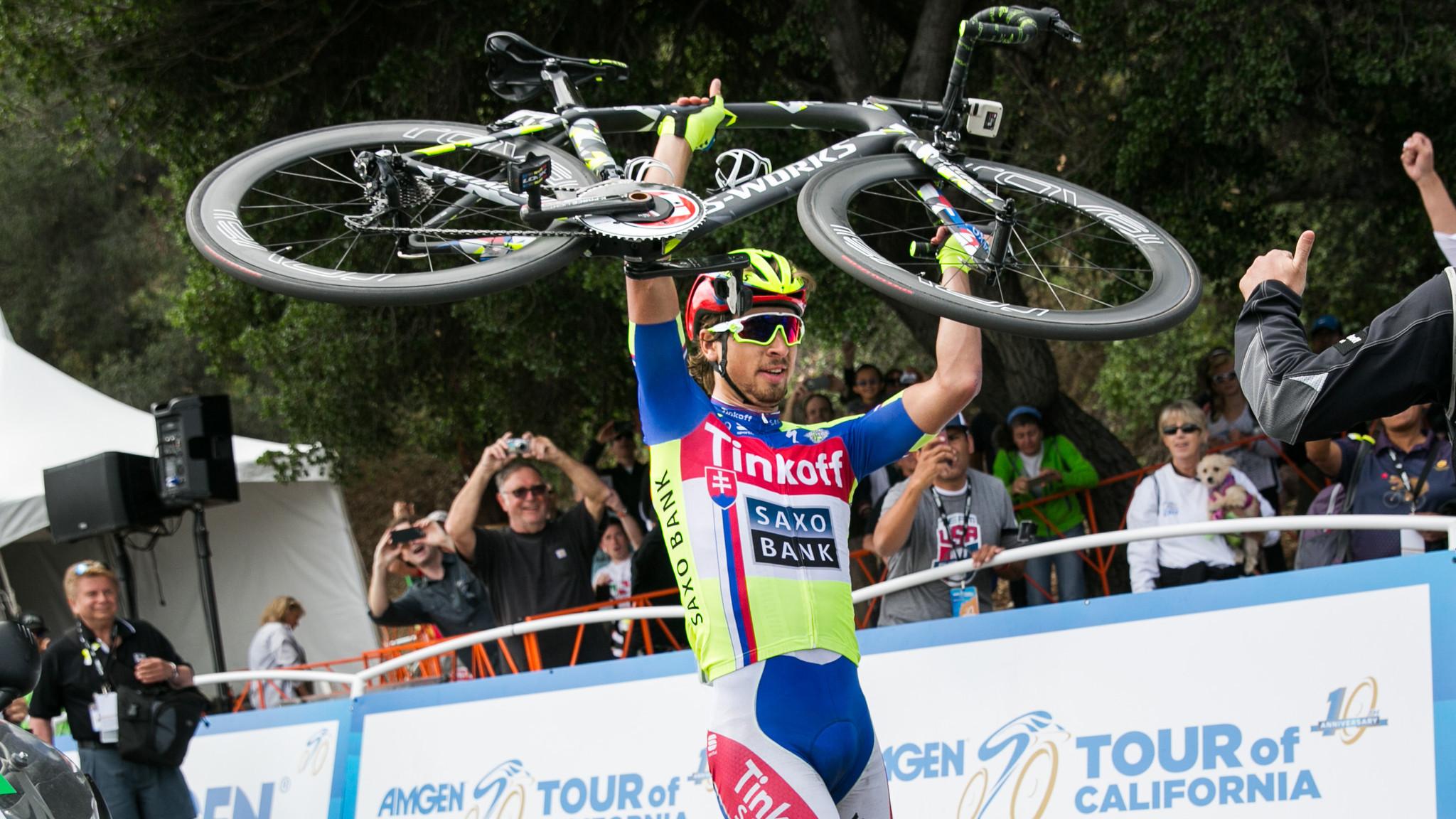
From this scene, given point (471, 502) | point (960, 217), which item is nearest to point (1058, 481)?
point (471, 502)

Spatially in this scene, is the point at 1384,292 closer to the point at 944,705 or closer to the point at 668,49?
the point at 668,49

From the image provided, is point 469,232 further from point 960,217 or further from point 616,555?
point 616,555

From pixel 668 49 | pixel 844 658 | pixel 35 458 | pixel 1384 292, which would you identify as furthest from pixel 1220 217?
pixel 35 458

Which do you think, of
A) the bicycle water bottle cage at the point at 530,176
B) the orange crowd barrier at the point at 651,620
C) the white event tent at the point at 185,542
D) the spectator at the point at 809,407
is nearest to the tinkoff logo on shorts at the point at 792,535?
the bicycle water bottle cage at the point at 530,176

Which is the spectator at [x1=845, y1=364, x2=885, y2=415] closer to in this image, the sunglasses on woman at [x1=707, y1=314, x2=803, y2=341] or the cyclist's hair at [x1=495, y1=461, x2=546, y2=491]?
the cyclist's hair at [x1=495, y1=461, x2=546, y2=491]

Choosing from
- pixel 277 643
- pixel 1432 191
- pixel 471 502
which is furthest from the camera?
pixel 277 643

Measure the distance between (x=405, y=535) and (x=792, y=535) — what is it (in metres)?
4.09

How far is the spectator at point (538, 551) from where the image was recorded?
7.25 m

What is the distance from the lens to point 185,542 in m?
14.3

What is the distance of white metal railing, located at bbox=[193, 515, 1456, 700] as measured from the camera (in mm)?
4363

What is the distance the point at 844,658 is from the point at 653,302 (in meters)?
1.02

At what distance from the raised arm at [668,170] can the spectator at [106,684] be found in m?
4.08

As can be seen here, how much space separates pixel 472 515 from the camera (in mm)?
7141

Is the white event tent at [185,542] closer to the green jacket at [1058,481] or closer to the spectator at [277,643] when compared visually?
the spectator at [277,643]
